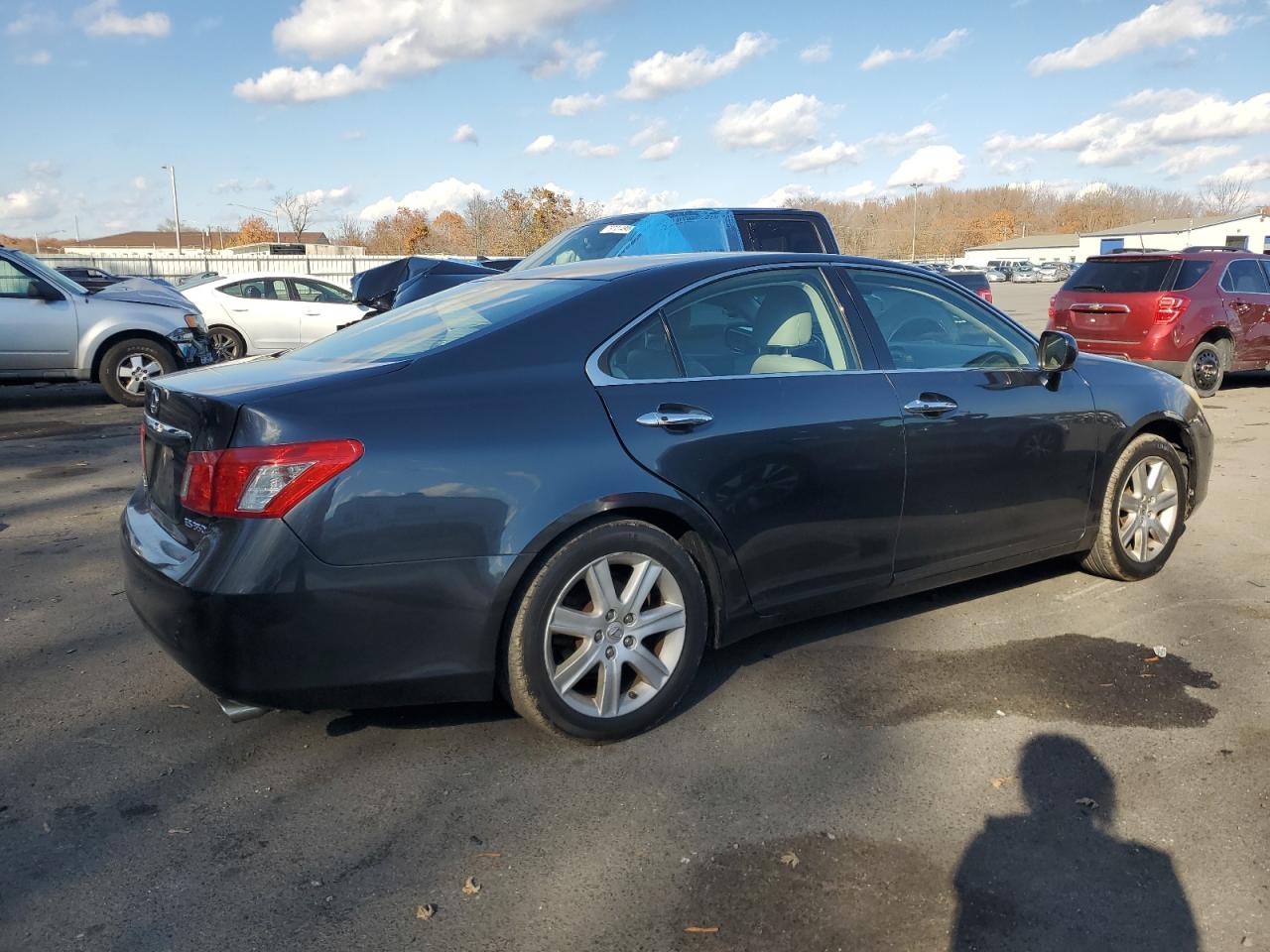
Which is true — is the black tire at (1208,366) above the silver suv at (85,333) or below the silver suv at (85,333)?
below

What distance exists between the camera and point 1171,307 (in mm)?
11461

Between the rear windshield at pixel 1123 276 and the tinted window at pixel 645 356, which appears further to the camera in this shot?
the rear windshield at pixel 1123 276

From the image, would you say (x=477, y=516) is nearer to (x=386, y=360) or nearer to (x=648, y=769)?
(x=386, y=360)

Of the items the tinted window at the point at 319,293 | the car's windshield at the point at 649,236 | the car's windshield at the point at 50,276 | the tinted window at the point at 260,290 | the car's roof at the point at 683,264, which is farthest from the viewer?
the tinted window at the point at 319,293

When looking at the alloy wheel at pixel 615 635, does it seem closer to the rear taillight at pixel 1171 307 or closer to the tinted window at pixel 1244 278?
the rear taillight at pixel 1171 307

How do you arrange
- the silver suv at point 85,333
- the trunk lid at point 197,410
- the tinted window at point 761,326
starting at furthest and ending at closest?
1. the silver suv at point 85,333
2. the tinted window at point 761,326
3. the trunk lid at point 197,410

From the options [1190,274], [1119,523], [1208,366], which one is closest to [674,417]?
[1119,523]

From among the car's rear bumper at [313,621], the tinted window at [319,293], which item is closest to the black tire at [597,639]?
the car's rear bumper at [313,621]

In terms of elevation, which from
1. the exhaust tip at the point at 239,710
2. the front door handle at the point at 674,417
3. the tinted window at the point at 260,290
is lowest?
the exhaust tip at the point at 239,710

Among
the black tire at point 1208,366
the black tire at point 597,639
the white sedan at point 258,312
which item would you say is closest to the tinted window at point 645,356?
the black tire at point 597,639

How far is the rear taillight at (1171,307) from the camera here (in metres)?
11.4

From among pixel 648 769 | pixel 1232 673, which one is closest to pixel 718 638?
pixel 648 769

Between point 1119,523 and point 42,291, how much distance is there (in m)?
10.7

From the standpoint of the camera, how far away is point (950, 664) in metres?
4.01
